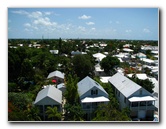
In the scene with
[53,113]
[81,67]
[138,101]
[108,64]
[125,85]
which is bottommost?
[53,113]

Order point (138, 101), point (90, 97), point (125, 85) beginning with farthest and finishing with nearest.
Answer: point (125, 85) < point (90, 97) < point (138, 101)

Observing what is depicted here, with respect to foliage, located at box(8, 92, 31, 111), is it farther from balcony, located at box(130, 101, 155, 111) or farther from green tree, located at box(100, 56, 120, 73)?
green tree, located at box(100, 56, 120, 73)

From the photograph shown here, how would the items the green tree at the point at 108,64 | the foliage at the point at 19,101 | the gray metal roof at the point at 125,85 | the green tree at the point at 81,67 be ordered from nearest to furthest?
the foliage at the point at 19,101 → the gray metal roof at the point at 125,85 → the green tree at the point at 81,67 → the green tree at the point at 108,64

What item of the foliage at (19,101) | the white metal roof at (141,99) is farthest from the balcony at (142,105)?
the foliage at (19,101)

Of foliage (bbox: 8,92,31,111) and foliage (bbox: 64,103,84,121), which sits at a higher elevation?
foliage (bbox: 8,92,31,111)

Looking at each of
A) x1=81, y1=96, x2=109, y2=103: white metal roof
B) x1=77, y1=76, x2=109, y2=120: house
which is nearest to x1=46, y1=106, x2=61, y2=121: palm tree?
x1=77, y1=76, x2=109, y2=120: house

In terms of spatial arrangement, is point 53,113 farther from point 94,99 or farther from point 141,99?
point 141,99

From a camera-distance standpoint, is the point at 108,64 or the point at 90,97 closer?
the point at 90,97

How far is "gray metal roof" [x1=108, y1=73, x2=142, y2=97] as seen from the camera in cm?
1079

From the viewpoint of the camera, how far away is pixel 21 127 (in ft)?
23.6

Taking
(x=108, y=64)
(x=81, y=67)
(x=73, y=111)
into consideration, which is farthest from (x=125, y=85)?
(x=108, y=64)

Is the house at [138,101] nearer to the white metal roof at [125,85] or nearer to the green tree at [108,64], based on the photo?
the white metal roof at [125,85]

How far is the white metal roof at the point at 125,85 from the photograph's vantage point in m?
10.8

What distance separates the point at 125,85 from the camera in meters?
11.8
